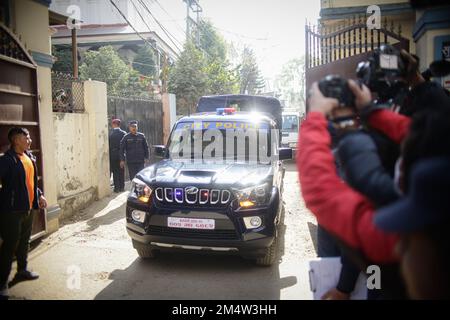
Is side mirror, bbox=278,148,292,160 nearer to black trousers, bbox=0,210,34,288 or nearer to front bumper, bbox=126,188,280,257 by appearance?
front bumper, bbox=126,188,280,257

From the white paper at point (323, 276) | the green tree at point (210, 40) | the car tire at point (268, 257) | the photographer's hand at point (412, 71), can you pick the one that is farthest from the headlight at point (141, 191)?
the green tree at point (210, 40)

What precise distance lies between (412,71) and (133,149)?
7.14 meters

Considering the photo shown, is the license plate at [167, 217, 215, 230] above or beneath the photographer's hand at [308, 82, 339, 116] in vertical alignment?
beneath

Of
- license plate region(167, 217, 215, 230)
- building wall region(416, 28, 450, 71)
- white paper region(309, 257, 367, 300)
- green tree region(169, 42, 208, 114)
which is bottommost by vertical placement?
license plate region(167, 217, 215, 230)

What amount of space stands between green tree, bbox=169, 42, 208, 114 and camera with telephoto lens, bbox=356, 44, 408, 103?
669 inches

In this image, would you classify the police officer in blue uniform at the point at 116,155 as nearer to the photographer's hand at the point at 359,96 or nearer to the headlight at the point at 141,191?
the headlight at the point at 141,191

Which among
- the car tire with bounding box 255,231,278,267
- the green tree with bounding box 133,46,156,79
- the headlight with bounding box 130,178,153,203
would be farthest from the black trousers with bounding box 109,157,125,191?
the green tree with bounding box 133,46,156,79

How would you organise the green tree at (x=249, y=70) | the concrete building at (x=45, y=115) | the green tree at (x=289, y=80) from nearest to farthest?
1. the concrete building at (x=45, y=115)
2. the green tree at (x=249, y=70)
3. the green tree at (x=289, y=80)

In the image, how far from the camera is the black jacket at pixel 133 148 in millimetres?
8367

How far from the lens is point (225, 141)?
5.20 meters

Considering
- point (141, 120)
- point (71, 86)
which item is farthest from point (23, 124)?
point (141, 120)

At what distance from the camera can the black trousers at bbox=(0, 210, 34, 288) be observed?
3.55 m

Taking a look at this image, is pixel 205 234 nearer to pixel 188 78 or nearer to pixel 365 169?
pixel 365 169

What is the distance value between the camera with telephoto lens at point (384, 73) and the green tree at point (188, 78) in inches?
669
